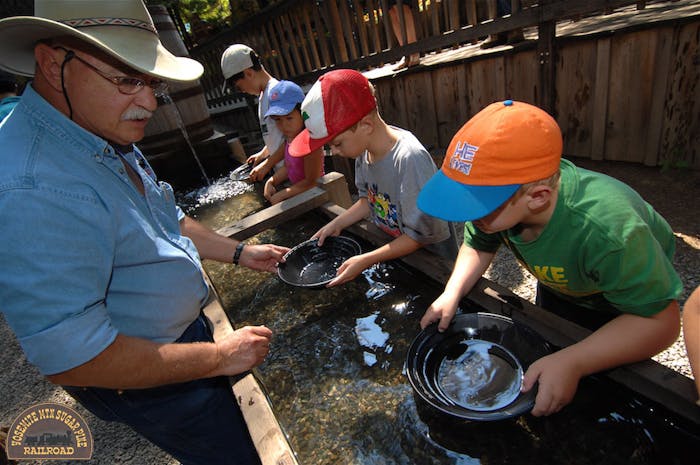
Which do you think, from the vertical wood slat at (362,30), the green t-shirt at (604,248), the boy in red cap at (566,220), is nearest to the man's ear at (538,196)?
the boy in red cap at (566,220)

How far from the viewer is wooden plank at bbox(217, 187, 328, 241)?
9.23ft

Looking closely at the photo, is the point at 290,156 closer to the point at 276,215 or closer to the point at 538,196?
the point at 276,215

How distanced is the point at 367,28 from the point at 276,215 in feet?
12.8

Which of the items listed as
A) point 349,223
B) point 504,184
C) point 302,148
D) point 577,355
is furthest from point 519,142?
point 349,223

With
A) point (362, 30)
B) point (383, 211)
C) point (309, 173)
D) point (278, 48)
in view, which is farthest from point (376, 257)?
point (278, 48)

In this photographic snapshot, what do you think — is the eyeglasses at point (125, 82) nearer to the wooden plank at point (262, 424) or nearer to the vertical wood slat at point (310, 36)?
the wooden plank at point (262, 424)

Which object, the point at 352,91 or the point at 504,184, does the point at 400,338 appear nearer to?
the point at 504,184

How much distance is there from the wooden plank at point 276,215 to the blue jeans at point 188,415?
110 centimetres

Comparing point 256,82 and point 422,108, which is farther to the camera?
point 422,108

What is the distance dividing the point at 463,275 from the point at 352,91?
3.43 ft

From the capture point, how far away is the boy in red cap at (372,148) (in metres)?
1.79

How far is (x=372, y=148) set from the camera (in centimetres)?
195

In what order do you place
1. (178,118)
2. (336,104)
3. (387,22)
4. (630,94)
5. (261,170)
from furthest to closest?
(178,118)
(387,22)
(261,170)
(630,94)
(336,104)

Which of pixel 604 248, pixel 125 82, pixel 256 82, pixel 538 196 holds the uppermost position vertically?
pixel 125 82
